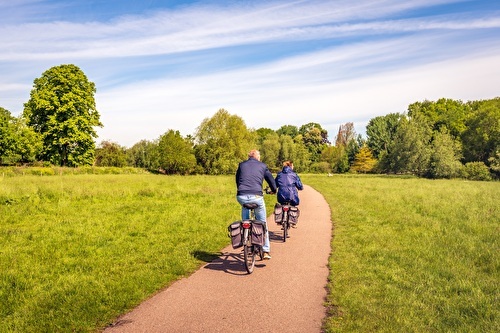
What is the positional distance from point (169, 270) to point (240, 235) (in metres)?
1.64

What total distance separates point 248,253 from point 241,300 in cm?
150

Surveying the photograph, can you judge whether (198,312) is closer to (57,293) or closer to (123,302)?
(123,302)

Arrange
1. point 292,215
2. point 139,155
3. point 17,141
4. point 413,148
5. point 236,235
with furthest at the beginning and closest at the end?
point 139,155 → point 413,148 → point 17,141 → point 292,215 → point 236,235

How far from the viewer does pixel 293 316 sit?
4.83 m

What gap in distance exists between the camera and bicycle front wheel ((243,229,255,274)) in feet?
21.6

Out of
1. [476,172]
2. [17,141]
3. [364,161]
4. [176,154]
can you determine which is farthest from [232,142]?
[364,161]

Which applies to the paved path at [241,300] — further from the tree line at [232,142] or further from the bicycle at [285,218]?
the tree line at [232,142]

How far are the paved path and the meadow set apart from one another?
0.29 metres

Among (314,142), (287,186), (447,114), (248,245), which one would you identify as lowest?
(248,245)

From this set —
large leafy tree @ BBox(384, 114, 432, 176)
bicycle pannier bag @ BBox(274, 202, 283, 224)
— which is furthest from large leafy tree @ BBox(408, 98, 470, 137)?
bicycle pannier bag @ BBox(274, 202, 283, 224)

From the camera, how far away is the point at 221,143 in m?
55.0

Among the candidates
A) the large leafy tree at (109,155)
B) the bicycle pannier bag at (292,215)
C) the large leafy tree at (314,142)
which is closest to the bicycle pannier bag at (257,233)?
the bicycle pannier bag at (292,215)

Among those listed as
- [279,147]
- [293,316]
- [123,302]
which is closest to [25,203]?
[123,302]

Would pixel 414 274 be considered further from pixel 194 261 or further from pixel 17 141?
pixel 17 141
